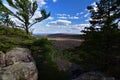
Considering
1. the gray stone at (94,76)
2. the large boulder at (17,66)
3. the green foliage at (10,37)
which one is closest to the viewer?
the gray stone at (94,76)

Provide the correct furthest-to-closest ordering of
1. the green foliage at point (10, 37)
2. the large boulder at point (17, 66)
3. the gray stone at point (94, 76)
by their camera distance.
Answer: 1. the green foliage at point (10, 37)
2. the large boulder at point (17, 66)
3. the gray stone at point (94, 76)

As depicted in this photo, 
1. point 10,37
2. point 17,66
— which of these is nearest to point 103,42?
point 17,66

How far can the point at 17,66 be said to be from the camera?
605 inches

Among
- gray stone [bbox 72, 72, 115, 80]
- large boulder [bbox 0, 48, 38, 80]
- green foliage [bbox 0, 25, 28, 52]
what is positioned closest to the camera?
gray stone [bbox 72, 72, 115, 80]

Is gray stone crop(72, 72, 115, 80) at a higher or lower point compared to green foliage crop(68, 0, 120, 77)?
lower

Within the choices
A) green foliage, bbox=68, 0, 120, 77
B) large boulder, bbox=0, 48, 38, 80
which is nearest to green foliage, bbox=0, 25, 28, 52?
large boulder, bbox=0, 48, 38, 80

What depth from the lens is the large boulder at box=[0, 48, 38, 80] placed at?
14.7m

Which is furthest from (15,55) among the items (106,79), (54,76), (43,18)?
(43,18)

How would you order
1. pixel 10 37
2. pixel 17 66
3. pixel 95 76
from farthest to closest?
pixel 10 37 < pixel 17 66 < pixel 95 76

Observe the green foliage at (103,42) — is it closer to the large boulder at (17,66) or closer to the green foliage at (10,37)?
the large boulder at (17,66)

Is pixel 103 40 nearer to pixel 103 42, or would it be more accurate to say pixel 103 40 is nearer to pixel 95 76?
pixel 103 42

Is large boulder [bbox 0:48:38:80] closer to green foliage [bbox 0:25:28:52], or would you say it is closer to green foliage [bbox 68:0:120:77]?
green foliage [bbox 0:25:28:52]

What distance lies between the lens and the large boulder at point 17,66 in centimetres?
1468

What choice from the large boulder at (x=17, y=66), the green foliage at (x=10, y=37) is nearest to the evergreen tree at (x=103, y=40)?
the large boulder at (x=17, y=66)
